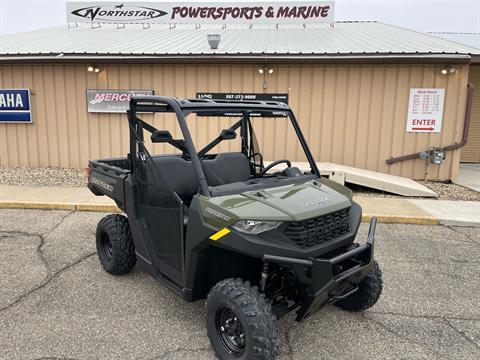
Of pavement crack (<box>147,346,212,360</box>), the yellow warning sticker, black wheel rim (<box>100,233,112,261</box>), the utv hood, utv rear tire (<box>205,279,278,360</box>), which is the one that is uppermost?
the utv hood

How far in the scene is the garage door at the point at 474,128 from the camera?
12.3m

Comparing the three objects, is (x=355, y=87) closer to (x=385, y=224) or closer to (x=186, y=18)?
(x=385, y=224)

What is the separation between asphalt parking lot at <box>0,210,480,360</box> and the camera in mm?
2881

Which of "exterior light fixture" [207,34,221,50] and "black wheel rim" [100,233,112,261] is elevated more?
"exterior light fixture" [207,34,221,50]

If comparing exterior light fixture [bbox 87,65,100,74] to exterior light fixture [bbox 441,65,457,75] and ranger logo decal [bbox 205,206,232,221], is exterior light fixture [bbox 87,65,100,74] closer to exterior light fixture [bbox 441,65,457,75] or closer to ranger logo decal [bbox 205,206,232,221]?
ranger logo decal [bbox 205,206,232,221]

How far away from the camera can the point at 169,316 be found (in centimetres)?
332

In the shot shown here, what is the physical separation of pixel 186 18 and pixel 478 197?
1083 cm

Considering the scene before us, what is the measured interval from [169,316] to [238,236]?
1331mm

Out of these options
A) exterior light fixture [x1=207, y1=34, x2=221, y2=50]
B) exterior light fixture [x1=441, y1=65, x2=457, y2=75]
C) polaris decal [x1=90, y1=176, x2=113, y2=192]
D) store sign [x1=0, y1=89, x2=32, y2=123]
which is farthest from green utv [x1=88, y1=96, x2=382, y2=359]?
store sign [x1=0, y1=89, x2=32, y2=123]

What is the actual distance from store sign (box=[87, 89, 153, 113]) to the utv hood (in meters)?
7.40

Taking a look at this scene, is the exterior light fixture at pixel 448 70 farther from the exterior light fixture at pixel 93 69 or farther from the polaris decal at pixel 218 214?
the exterior light fixture at pixel 93 69

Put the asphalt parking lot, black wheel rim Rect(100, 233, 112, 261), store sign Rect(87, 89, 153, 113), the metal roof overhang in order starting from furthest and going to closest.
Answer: store sign Rect(87, 89, 153, 113) < the metal roof overhang < black wheel rim Rect(100, 233, 112, 261) < the asphalt parking lot

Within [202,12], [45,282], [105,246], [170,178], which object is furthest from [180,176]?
[202,12]

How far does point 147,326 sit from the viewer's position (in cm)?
317
